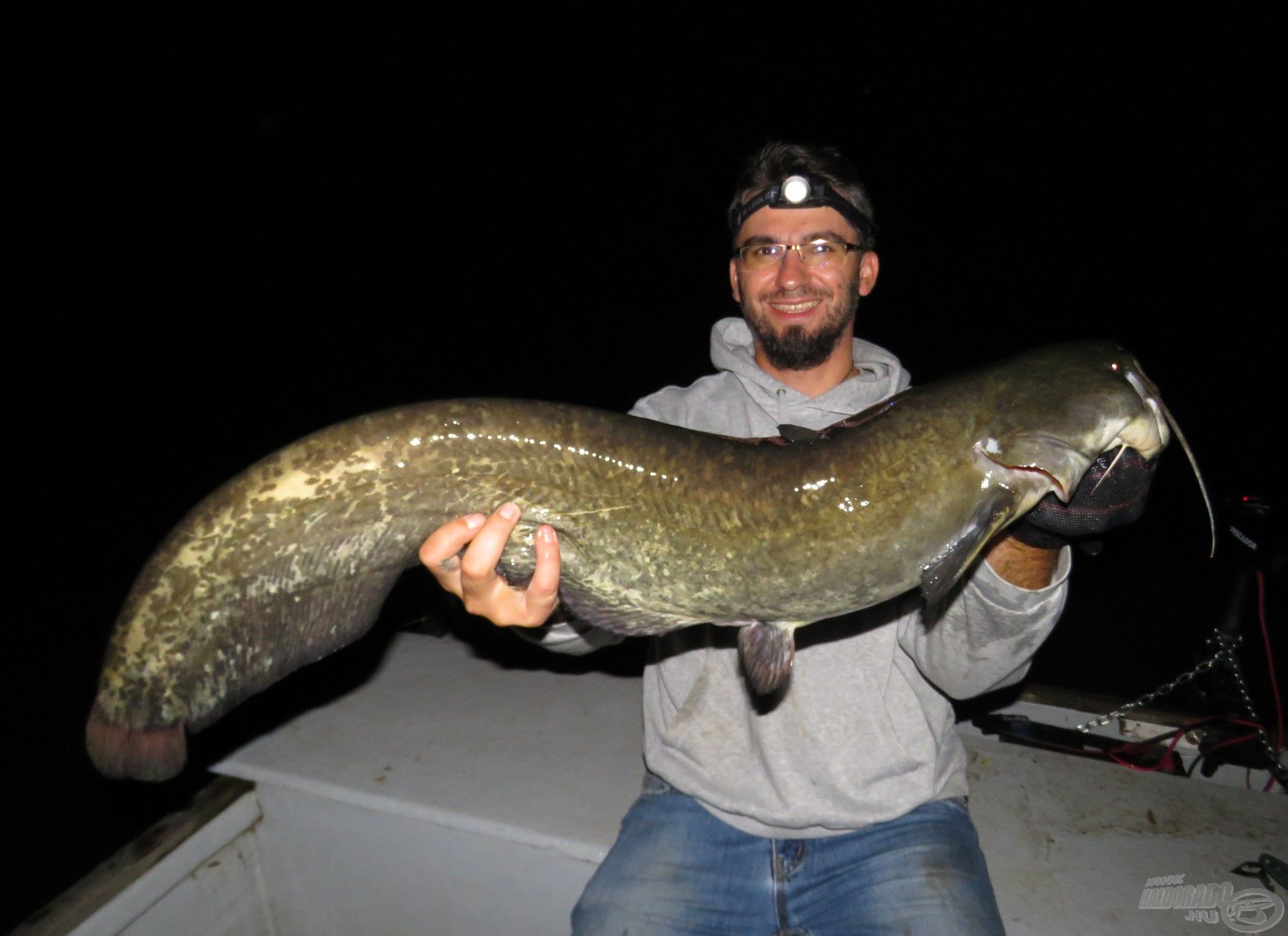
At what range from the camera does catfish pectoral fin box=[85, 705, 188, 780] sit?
5.19 feet

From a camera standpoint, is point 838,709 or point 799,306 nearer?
point 838,709

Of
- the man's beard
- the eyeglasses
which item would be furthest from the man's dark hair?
the man's beard

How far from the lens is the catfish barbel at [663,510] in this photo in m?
1.60

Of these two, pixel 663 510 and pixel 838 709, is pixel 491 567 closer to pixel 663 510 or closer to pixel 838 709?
pixel 663 510

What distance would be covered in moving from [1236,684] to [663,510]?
2.95 meters

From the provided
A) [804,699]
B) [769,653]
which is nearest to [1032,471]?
[769,653]

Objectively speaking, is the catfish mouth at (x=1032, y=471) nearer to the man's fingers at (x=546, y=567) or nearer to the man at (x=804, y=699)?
the man at (x=804, y=699)

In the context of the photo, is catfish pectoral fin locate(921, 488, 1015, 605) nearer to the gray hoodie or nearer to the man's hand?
the gray hoodie

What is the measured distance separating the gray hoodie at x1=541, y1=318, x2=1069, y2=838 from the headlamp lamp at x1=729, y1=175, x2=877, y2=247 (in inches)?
53.8

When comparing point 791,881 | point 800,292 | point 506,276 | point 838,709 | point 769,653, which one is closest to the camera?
point 769,653

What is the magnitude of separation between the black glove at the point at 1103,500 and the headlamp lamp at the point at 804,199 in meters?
1.26

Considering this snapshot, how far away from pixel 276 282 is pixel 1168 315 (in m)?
39.9

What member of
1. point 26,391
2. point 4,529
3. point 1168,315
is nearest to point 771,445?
point 4,529

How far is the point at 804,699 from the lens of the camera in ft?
7.56
